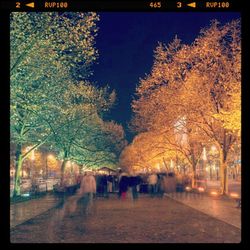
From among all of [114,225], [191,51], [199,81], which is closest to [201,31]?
[191,51]

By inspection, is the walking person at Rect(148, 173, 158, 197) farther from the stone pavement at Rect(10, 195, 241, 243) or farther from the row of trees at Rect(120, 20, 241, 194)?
the stone pavement at Rect(10, 195, 241, 243)

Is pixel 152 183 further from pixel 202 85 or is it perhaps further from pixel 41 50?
pixel 41 50

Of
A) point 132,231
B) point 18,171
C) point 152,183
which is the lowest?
point 152,183

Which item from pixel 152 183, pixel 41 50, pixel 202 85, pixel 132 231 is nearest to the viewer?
pixel 132 231

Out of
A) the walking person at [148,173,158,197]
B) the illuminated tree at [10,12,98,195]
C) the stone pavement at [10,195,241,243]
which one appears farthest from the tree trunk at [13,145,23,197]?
the stone pavement at [10,195,241,243]

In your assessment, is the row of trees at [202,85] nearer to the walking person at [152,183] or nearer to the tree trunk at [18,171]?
the walking person at [152,183]

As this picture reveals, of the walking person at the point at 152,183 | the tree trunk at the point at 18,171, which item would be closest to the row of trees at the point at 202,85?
the walking person at the point at 152,183

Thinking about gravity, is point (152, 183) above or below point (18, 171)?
below

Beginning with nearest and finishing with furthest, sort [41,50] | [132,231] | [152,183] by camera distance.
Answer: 1. [132,231]
2. [41,50]
3. [152,183]

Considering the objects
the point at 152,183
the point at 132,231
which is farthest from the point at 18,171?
the point at 132,231
